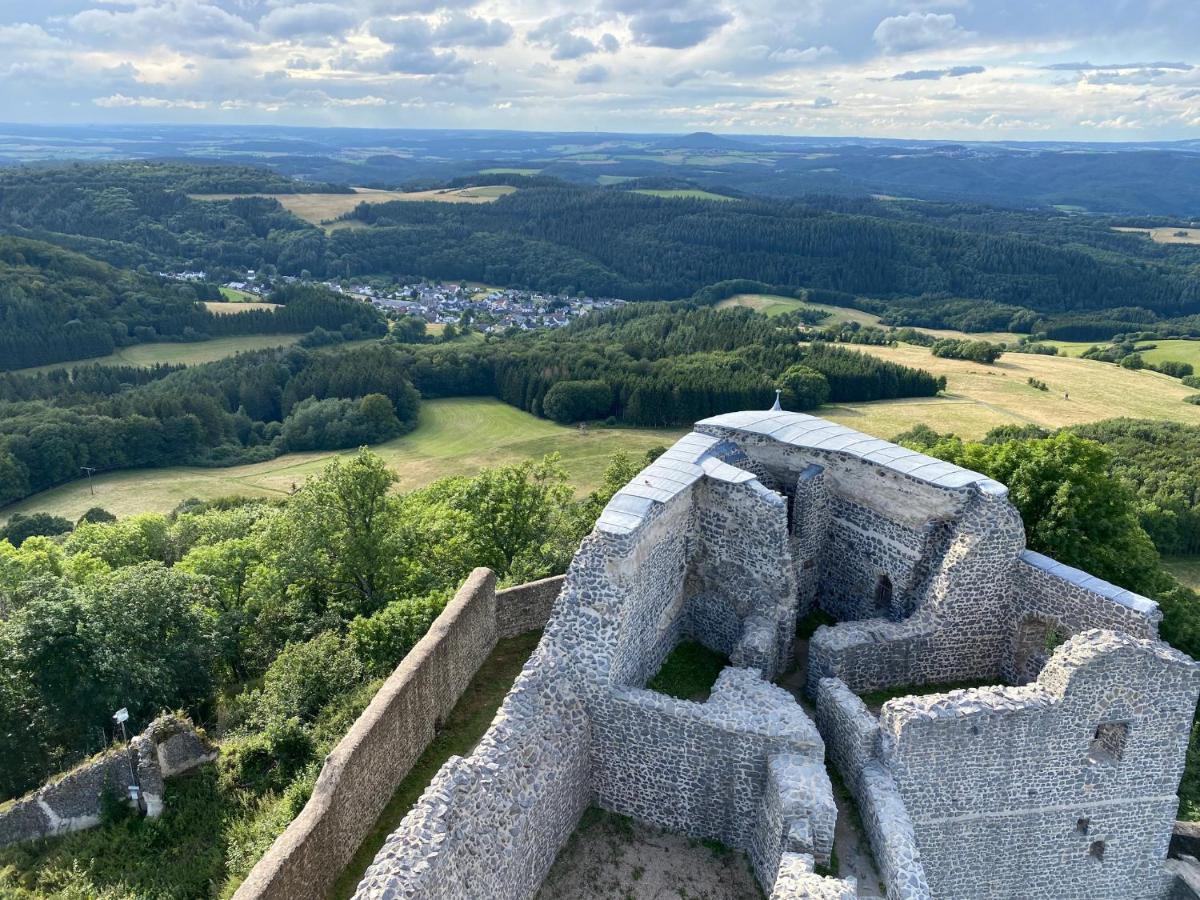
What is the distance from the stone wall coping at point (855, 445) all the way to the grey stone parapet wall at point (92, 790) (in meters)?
15.9

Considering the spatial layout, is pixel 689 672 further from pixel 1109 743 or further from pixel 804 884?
pixel 1109 743

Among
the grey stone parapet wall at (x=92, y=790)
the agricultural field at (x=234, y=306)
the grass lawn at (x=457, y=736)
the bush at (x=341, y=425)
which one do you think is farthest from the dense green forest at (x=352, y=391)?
the grass lawn at (x=457, y=736)

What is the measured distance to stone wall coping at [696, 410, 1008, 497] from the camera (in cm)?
1680

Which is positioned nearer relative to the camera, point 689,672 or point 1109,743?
point 1109,743

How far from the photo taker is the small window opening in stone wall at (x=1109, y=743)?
48.7 feet

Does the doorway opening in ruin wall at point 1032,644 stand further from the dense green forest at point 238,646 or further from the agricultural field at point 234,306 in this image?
the agricultural field at point 234,306

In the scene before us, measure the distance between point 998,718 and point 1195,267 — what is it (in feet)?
723

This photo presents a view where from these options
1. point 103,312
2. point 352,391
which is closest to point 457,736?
point 352,391

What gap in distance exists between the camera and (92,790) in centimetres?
1927

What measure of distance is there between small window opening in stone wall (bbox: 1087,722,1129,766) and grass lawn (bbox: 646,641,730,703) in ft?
24.4

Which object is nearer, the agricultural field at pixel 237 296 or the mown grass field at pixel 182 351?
the mown grass field at pixel 182 351

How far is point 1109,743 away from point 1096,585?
311 cm

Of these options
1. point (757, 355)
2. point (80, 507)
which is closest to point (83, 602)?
point (80, 507)

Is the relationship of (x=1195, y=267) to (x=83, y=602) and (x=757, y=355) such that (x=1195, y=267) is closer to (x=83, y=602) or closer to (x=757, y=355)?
(x=757, y=355)
